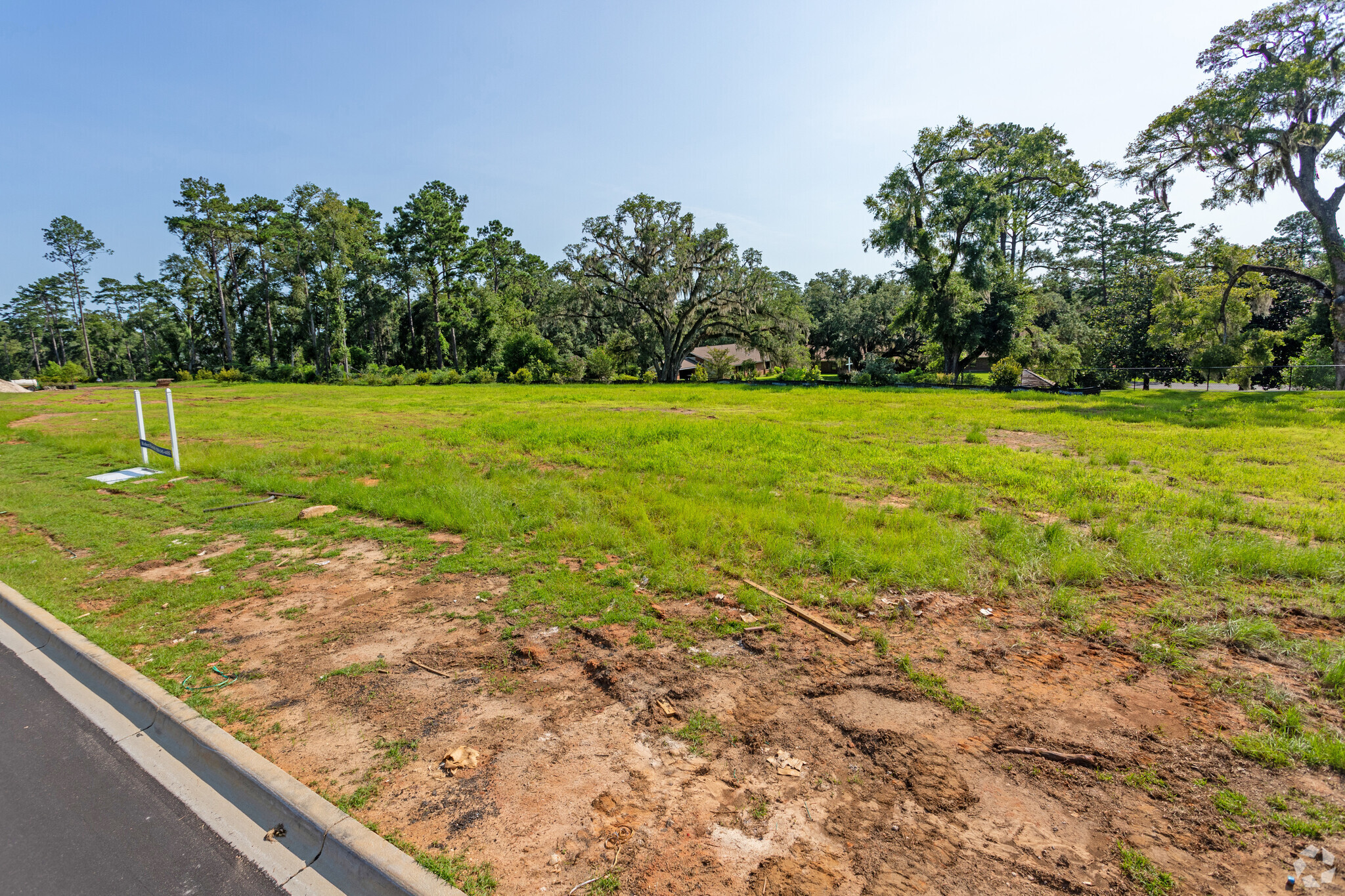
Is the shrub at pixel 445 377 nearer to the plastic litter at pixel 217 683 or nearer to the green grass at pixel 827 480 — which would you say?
the green grass at pixel 827 480

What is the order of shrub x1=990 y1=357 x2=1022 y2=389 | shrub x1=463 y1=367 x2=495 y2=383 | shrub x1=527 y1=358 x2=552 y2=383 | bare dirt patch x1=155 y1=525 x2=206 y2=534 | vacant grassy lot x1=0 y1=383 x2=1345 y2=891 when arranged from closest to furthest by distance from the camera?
1. vacant grassy lot x1=0 y1=383 x2=1345 y2=891
2. bare dirt patch x1=155 y1=525 x2=206 y2=534
3. shrub x1=990 y1=357 x2=1022 y2=389
4. shrub x1=527 y1=358 x2=552 y2=383
5. shrub x1=463 y1=367 x2=495 y2=383

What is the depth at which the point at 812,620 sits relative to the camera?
4570 mm

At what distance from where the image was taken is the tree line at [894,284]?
2128 cm

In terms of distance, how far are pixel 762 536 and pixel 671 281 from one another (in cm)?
3480

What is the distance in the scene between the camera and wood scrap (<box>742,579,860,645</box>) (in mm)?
4297

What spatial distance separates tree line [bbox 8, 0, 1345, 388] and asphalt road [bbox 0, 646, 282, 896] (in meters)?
29.1

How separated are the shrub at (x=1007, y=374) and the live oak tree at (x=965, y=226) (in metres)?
4.19

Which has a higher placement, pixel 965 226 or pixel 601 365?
pixel 965 226

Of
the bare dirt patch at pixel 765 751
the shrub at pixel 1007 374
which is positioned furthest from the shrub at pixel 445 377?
the bare dirt patch at pixel 765 751

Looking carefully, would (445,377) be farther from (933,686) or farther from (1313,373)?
(1313,373)

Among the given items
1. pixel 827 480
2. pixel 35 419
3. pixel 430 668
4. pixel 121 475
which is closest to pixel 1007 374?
pixel 827 480

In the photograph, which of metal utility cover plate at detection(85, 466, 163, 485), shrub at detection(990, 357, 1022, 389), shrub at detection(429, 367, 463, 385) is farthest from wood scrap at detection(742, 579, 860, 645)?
shrub at detection(429, 367, 463, 385)

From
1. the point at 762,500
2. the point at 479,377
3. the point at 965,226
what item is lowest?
the point at 762,500

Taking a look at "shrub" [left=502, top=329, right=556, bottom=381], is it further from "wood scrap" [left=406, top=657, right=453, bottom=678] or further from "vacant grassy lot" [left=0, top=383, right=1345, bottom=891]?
"wood scrap" [left=406, top=657, right=453, bottom=678]
